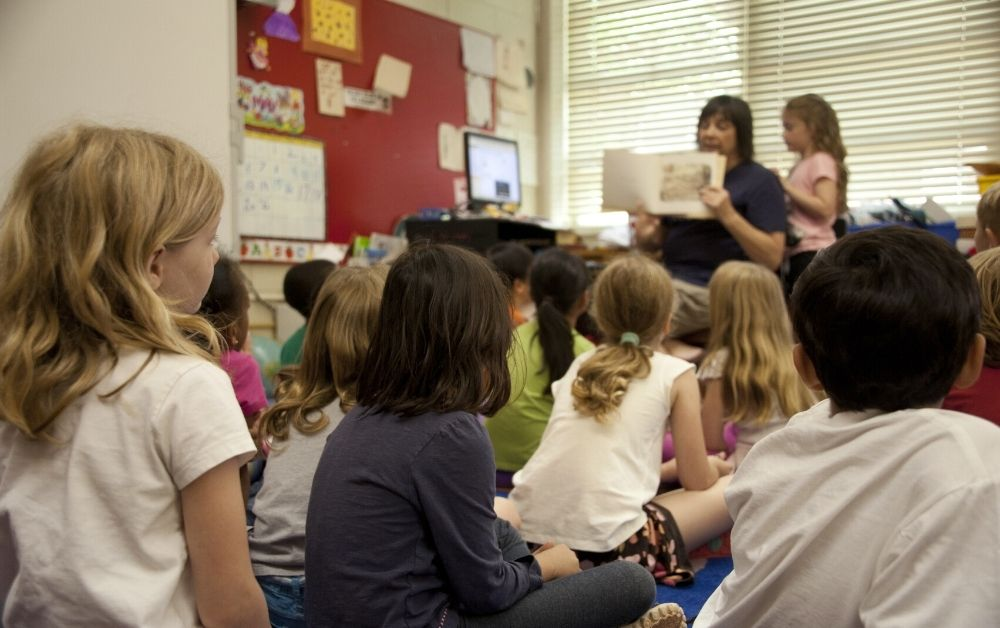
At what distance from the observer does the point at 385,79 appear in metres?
4.33

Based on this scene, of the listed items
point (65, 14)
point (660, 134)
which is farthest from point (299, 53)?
point (660, 134)

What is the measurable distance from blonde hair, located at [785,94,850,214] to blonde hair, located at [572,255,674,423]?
5.02 feet

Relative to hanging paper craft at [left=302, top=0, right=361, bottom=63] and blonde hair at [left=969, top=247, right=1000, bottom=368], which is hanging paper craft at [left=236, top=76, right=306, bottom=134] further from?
blonde hair at [left=969, top=247, right=1000, bottom=368]

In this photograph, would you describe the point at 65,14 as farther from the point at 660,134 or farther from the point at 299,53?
the point at 660,134

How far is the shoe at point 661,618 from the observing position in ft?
4.54

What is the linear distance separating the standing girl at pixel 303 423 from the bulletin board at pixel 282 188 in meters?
2.29

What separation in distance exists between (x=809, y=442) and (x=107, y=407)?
0.66m

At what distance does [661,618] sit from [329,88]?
3221 mm

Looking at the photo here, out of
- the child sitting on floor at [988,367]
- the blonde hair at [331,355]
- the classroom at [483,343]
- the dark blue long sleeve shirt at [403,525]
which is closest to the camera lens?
the classroom at [483,343]

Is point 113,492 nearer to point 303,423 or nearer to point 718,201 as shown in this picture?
point 303,423

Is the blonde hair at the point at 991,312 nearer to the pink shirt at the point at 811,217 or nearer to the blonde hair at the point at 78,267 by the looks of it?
the blonde hair at the point at 78,267

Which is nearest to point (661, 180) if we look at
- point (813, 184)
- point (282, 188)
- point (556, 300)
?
point (813, 184)

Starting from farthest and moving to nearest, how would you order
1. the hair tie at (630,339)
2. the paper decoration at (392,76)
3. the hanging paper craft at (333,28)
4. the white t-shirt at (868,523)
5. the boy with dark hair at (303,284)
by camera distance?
the paper decoration at (392,76) < the hanging paper craft at (333,28) < the boy with dark hair at (303,284) < the hair tie at (630,339) < the white t-shirt at (868,523)

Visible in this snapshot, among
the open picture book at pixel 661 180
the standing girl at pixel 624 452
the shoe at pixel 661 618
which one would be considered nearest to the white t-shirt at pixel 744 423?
the standing girl at pixel 624 452
